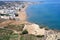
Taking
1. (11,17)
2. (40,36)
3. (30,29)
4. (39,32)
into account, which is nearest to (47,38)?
(40,36)

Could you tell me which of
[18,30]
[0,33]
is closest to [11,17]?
[18,30]

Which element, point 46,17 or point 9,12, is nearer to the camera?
point 46,17

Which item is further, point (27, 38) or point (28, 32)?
point (28, 32)

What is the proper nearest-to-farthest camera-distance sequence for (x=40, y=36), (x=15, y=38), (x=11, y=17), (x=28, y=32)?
(x=15, y=38), (x=40, y=36), (x=28, y=32), (x=11, y=17)

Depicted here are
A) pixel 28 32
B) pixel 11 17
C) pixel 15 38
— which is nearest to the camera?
pixel 15 38

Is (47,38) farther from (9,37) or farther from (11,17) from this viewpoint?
(11,17)

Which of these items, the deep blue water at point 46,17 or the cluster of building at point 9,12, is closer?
the deep blue water at point 46,17

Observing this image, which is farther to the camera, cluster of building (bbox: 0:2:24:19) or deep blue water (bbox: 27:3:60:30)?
cluster of building (bbox: 0:2:24:19)

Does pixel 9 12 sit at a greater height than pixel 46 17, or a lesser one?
greater

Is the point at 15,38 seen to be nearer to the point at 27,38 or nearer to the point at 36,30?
the point at 27,38
